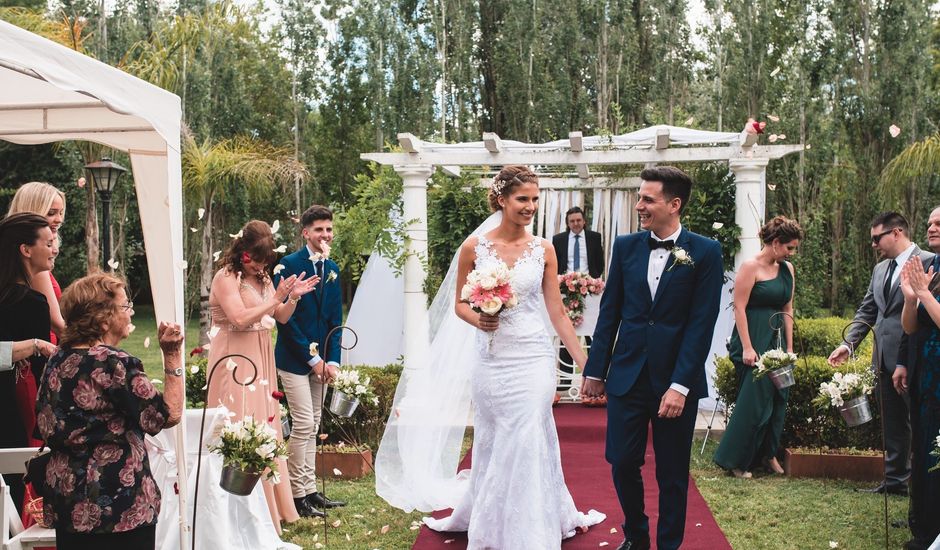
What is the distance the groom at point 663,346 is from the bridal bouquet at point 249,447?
173 centimetres

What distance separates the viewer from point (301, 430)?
19.3 feet

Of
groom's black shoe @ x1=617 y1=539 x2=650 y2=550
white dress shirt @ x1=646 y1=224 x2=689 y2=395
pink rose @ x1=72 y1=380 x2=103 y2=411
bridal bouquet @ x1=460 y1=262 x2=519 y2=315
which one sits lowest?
groom's black shoe @ x1=617 y1=539 x2=650 y2=550

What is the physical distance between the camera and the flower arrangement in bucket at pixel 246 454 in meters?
4.24

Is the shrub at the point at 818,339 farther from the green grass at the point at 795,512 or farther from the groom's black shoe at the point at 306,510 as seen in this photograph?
the groom's black shoe at the point at 306,510

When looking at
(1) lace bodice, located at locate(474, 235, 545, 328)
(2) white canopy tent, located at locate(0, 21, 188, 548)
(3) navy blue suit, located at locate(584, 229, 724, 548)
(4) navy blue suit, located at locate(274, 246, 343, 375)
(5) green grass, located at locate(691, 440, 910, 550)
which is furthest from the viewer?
(4) navy blue suit, located at locate(274, 246, 343, 375)

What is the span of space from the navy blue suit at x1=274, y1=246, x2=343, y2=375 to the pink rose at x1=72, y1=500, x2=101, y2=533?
2.45 m

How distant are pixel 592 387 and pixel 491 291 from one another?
0.77 meters

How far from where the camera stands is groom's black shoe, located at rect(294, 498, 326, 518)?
5.99 m

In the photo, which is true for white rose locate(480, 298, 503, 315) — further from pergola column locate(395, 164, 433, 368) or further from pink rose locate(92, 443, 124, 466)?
pergola column locate(395, 164, 433, 368)

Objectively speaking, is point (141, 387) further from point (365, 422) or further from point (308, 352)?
point (365, 422)

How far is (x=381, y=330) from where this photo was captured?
12672 mm

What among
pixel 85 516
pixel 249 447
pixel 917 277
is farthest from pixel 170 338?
pixel 917 277

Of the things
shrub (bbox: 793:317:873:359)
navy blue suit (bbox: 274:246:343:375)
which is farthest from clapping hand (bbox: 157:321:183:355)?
shrub (bbox: 793:317:873:359)

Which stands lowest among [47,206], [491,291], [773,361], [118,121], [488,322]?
[773,361]
